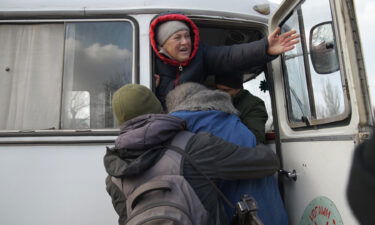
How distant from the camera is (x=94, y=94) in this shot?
2.40m

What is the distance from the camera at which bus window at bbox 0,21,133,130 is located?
2.37 meters

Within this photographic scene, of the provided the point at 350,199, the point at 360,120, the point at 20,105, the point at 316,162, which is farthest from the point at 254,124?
the point at 20,105

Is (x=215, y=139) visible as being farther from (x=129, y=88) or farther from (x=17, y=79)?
(x=17, y=79)

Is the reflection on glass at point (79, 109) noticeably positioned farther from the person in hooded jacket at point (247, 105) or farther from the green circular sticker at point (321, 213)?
the green circular sticker at point (321, 213)

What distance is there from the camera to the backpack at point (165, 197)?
54.9 inches

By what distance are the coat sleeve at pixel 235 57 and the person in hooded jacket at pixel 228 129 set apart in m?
0.52

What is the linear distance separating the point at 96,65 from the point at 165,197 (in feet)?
4.28

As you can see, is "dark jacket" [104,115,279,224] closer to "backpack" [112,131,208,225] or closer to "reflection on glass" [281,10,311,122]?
"backpack" [112,131,208,225]

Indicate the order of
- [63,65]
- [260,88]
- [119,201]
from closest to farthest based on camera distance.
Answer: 1. [119,201]
2. [63,65]
3. [260,88]

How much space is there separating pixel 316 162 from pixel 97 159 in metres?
1.34

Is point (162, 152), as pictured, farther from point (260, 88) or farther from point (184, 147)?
point (260, 88)

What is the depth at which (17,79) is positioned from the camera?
2428 mm

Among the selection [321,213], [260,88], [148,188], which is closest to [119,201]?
[148,188]

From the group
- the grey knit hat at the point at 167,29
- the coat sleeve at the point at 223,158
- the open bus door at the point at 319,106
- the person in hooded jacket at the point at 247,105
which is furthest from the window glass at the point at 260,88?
the coat sleeve at the point at 223,158
